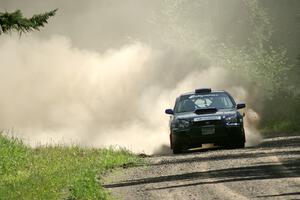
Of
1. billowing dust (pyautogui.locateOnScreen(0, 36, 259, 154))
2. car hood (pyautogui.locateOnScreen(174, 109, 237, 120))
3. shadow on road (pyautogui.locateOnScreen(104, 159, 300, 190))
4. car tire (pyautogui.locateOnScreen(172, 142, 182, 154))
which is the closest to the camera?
shadow on road (pyautogui.locateOnScreen(104, 159, 300, 190))

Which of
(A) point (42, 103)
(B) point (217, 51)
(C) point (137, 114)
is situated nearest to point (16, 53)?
(A) point (42, 103)

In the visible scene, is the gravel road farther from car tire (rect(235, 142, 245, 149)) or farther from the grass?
the grass

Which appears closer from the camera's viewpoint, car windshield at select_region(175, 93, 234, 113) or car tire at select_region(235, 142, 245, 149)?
car tire at select_region(235, 142, 245, 149)

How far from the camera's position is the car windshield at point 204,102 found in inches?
1266

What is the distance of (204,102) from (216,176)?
9.67 metres

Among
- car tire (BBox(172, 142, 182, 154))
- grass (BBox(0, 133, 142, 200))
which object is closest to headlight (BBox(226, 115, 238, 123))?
car tire (BBox(172, 142, 182, 154))

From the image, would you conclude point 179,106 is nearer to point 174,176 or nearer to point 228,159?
point 228,159

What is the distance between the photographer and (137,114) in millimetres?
48438

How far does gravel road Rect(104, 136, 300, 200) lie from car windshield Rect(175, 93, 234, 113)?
1.65 m

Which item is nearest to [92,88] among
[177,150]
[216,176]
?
[177,150]

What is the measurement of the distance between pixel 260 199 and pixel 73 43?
44751 mm

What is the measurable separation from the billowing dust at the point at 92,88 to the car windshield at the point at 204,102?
857 centimetres

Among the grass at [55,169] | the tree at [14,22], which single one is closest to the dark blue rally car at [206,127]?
the grass at [55,169]

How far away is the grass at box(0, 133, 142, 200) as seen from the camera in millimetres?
21281
